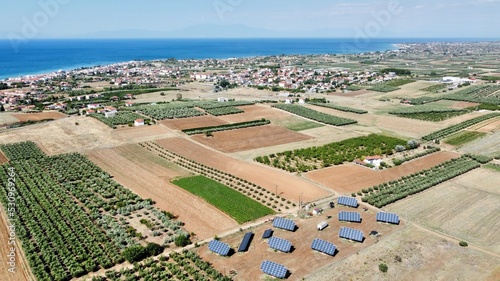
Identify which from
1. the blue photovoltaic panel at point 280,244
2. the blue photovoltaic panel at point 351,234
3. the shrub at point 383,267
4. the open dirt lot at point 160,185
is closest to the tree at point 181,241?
the open dirt lot at point 160,185

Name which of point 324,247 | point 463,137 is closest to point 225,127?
point 463,137

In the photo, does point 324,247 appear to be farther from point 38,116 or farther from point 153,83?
point 153,83

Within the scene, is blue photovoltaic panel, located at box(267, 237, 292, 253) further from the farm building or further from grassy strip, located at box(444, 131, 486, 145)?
the farm building

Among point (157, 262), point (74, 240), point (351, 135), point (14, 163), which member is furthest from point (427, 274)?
point (14, 163)

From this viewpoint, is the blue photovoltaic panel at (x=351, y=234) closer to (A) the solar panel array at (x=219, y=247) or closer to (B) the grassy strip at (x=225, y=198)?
(B) the grassy strip at (x=225, y=198)

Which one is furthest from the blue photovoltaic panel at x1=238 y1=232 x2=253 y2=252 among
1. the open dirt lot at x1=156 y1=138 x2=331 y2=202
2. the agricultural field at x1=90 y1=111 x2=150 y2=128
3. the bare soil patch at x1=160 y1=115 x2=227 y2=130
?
the agricultural field at x1=90 y1=111 x2=150 y2=128

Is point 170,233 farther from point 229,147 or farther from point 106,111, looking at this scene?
Answer: point 106,111
